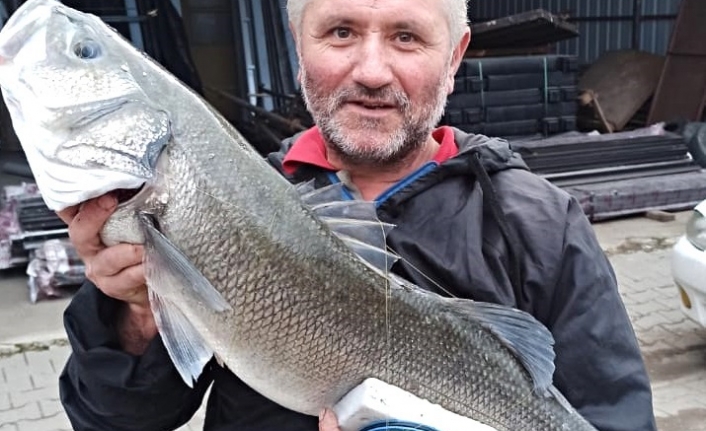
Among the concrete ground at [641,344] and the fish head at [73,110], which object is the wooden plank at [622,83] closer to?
the concrete ground at [641,344]

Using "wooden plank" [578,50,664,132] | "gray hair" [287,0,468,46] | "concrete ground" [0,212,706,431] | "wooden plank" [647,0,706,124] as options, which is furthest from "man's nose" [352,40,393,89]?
"wooden plank" [647,0,706,124]

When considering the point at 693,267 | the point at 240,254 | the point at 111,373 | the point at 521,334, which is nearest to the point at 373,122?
the point at 240,254

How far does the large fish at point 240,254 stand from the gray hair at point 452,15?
0.45m

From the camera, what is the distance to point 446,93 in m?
2.16

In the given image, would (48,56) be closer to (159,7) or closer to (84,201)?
(84,201)

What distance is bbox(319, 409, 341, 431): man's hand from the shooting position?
1.89 m

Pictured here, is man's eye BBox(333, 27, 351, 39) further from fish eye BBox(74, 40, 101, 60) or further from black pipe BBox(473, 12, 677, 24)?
black pipe BBox(473, 12, 677, 24)

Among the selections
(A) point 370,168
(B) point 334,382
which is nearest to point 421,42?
(A) point 370,168

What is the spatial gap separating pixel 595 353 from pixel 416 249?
492mm

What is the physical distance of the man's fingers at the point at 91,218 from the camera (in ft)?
5.63

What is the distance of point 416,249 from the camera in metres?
2.08

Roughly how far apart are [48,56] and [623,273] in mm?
6081

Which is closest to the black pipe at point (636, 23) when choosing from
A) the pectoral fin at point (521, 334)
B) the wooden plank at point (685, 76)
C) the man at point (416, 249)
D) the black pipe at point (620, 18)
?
the black pipe at point (620, 18)

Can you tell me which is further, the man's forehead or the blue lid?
the man's forehead
